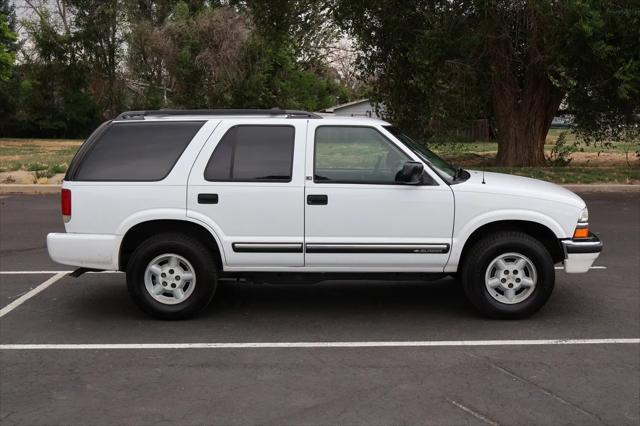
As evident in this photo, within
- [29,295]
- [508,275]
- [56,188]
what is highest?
[508,275]

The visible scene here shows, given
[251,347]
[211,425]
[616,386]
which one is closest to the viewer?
[211,425]

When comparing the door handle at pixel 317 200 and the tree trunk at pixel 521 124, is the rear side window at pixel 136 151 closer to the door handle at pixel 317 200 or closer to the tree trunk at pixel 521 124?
the door handle at pixel 317 200

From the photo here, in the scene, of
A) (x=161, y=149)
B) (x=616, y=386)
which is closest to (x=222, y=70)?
(x=161, y=149)

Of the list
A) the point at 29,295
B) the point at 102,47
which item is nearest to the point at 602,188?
the point at 29,295

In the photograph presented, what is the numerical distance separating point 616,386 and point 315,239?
8.45ft

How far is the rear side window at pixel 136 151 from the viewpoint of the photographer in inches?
249

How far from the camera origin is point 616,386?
4801 mm

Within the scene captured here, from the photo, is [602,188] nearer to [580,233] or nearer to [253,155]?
[580,233]

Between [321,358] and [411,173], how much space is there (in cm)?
171

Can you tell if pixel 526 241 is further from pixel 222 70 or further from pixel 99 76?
pixel 99 76

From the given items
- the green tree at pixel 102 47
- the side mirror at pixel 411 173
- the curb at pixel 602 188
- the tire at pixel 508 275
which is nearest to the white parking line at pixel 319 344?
the tire at pixel 508 275

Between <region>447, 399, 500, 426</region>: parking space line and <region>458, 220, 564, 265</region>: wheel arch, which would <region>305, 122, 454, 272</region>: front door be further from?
<region>447, 399, 500, 426</region>: parking space line

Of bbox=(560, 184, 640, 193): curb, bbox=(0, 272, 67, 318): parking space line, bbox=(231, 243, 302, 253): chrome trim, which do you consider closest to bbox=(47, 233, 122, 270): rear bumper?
bbox=(0, 272, 67, 318): parking space line

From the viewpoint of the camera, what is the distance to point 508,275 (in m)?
6.27
